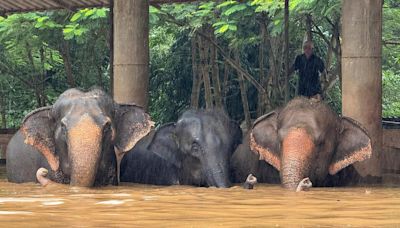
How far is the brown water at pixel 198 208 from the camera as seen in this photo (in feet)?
20.2

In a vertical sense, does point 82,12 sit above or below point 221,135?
above

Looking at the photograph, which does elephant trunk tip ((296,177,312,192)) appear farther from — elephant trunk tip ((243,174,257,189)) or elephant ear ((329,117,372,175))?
elephant ear ((329,117,372,175))

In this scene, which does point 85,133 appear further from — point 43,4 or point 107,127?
point 43,4

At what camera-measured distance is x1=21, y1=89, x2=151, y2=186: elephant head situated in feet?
33.5

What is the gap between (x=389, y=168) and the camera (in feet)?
49.2

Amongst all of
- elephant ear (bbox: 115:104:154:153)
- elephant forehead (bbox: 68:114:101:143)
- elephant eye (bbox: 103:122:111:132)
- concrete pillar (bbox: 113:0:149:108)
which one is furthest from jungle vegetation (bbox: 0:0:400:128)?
elephant forehead (bbox: 68:114:101:143)

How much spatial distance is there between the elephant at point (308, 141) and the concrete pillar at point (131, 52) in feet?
7.11

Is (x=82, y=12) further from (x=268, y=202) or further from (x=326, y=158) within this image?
(x=268, y=202)

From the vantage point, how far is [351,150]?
11609 millimetres

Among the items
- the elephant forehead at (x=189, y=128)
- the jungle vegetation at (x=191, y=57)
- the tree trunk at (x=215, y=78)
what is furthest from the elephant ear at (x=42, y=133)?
the tree trunk at (x=215, y=78)

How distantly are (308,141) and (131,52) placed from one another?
361 cm

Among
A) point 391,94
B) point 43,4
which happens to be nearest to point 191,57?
point 391,94

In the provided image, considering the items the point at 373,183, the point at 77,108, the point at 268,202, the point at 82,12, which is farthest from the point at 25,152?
the point at 82,12

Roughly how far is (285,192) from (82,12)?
9640 mm
